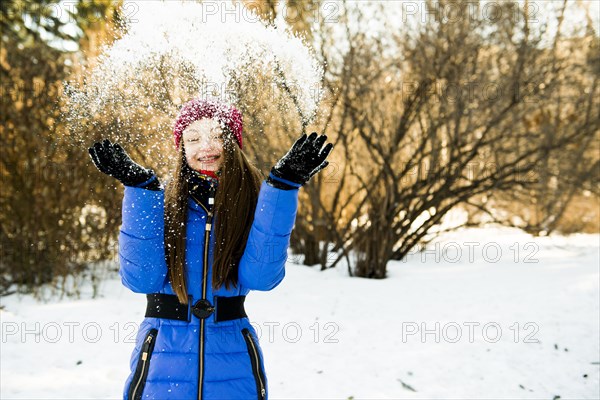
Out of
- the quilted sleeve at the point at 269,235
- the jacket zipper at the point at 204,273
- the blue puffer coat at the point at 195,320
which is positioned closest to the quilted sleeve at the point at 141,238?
the blue puffer coat at the point at 195,320

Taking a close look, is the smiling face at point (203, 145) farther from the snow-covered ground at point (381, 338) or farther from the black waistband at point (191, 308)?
the snow-covered ground at point (381, 338)

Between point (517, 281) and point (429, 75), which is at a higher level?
point (429, 75)

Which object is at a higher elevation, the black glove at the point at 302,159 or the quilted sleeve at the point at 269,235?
the black glove at the point at 302,159

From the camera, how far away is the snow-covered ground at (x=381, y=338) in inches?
150

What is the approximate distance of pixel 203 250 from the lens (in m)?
1.68

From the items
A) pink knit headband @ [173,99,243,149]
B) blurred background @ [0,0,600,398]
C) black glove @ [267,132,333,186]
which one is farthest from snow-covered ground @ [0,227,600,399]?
black glove @ [267,132,333,186]

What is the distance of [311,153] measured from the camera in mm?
1493

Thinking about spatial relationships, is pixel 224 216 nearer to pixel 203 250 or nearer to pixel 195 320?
pixel 203 250

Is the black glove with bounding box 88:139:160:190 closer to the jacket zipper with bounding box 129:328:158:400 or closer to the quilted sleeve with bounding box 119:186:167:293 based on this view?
the quilted sleeve with bounding box 119:186:167:293

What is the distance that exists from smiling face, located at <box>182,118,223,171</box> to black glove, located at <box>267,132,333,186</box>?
0.29 meters

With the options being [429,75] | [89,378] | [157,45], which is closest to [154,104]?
[157,45]

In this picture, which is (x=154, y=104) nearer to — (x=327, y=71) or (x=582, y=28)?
(x=327, y=71)

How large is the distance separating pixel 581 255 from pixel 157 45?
6.97 m

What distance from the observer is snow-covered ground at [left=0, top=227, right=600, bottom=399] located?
382cm
